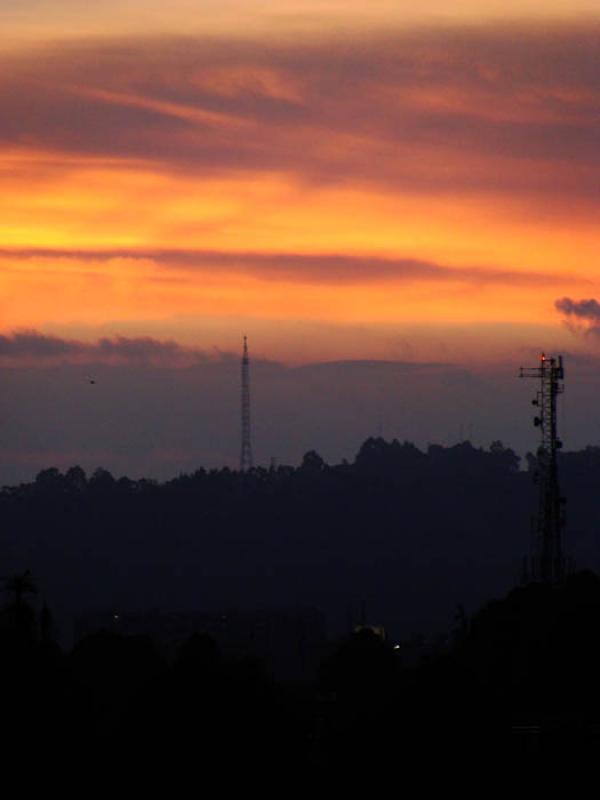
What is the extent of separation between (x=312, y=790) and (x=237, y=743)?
3843 millimetres

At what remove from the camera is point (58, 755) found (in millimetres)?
67625

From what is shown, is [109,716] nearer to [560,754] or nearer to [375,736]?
[375,736]

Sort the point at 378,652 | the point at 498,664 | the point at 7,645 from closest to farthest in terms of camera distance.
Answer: the point at 7,645, the point at 498,664, the point at 378,652

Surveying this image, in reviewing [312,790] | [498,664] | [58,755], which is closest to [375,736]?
[312,790]

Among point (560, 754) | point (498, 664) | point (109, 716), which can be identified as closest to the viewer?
point (560, 754)

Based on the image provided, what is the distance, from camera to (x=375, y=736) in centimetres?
6825

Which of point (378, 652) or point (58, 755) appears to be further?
point (378, 652)

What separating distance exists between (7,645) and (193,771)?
33.6ft

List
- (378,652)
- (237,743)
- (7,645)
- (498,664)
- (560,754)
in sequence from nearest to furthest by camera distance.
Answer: (560,754)
(237,743)
(7,645)
(498,664)
(378,652)

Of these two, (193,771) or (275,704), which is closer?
(193,771)

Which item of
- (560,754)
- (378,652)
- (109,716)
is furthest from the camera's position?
(378,652)

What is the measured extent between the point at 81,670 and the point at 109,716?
18.2 metres

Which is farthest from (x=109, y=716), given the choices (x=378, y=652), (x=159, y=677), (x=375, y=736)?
(x=378, y=652)

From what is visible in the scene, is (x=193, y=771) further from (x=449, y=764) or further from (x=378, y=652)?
(x=378, y=652)
